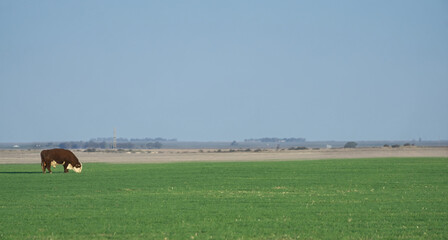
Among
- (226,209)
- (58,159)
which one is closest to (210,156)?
(58,159)

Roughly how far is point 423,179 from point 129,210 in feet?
63.9

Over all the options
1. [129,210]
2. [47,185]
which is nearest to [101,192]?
[47,185]

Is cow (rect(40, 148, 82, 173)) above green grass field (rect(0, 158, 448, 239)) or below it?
above

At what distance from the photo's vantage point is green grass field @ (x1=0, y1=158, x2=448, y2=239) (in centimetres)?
1747

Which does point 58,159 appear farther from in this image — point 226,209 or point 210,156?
point 210,156

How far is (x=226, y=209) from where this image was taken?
22.4 meters

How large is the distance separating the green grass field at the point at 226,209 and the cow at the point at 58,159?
7737 mm

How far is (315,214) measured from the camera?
20844 mm

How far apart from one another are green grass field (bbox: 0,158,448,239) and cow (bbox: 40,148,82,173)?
7737 mm

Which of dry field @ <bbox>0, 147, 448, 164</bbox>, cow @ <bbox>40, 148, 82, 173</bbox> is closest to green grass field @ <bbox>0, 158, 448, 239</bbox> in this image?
cow @ <bbox>40, 148, 82, 173</bbox>

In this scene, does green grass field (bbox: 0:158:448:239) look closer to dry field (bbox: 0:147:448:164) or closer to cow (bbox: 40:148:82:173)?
cow (bbox: 40:148:82:173)

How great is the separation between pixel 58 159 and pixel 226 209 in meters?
23.8

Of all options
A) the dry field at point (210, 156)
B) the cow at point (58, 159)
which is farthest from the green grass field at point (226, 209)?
the dry field at point (210, 156)

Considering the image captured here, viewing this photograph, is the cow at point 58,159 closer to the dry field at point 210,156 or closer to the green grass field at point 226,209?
the green grass field at point 226,209
